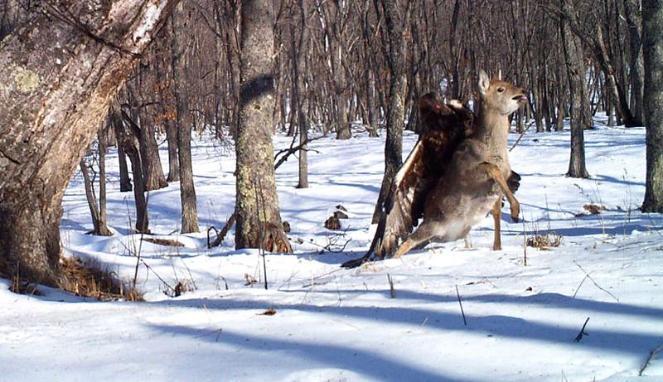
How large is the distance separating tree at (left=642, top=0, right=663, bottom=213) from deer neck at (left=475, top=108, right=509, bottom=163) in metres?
4.18

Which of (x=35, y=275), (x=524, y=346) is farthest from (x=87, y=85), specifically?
(x=524, y=346)

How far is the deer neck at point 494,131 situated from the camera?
7070 millimetres

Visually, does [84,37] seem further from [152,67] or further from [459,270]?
[152,67]

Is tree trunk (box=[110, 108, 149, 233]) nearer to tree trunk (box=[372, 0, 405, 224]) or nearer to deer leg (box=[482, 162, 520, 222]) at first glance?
tree trunk (box=[372, 0, 405, 224])

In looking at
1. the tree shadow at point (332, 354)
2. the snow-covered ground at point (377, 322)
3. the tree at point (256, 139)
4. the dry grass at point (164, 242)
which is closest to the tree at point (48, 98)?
the snow-covered ground at point (377, 322)

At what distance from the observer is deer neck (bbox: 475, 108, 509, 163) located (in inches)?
278

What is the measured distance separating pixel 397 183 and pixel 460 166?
0.63 m

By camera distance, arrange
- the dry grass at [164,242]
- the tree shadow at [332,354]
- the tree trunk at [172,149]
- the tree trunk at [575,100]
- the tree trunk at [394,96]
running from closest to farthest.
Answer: the tree shadow at [332,354]
the dry grass at [164,242]
the tree trunk at [394,96]
the tree trunk at [575,100]
the tree trunk at [172,149]

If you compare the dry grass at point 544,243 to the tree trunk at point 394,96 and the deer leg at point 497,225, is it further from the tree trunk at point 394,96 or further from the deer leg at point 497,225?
the tree trunk at point 394,96

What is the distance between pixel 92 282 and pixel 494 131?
12.2 ft

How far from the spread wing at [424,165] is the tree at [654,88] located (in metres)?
4.11

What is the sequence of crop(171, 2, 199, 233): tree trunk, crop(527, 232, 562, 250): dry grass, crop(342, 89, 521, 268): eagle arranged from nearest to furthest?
crop(527, 232, 562, 250): dry grass, crop(342, 89, 521, 268): eagle, crop(171, 2, 199, 233): tree trunk

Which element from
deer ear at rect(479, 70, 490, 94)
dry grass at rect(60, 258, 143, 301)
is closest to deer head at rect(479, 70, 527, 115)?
deer ear at rect(479, 70, 490, 94)

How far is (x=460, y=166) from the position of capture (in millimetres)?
7016
